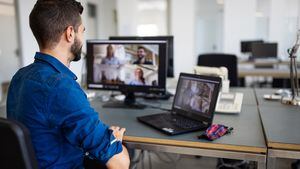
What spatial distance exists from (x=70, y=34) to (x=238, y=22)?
252 inches

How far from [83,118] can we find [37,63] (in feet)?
1.04

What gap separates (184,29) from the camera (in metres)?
6.64

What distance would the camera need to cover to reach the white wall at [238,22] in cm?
689

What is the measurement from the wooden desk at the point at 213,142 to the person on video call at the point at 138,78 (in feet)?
1.19

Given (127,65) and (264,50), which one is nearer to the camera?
(127,65)

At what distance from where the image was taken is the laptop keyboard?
1.53 m

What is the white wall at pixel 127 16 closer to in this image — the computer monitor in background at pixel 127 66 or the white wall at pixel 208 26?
the white wall at pixel 208 26

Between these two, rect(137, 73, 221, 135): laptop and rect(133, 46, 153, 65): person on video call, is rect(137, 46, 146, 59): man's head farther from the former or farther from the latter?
rect(137, 73, 221, 135): laptop

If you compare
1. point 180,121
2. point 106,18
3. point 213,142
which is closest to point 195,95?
point 180,121

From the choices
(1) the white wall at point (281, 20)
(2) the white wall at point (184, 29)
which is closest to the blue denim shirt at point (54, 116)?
(2) the white wall at point (184, 29)

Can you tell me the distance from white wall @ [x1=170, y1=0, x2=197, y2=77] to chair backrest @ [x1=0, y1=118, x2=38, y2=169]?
5.71 m

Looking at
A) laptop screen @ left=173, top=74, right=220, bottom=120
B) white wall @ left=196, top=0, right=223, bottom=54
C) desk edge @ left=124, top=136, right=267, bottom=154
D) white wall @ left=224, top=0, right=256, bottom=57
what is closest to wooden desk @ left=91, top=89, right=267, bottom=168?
desk edge @ left=124, top=136, right=267, bottom=154

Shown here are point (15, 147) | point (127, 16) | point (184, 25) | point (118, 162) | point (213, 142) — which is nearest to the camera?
point (15, 147)

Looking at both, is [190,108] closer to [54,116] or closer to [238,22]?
[54,116]
